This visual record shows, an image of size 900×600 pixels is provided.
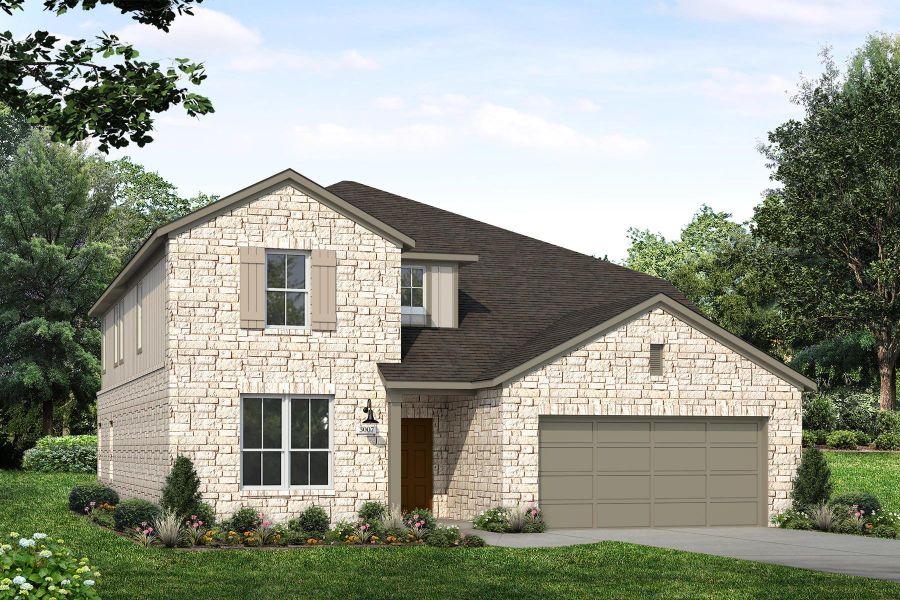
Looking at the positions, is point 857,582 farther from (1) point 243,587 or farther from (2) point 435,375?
(2) point 435,375

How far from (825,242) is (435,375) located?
87.3 ft

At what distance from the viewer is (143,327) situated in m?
27.1

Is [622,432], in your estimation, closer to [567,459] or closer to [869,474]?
[567,459]

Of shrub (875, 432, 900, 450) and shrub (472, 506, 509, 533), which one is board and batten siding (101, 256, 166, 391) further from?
shrub (875, 432, 900, 450)

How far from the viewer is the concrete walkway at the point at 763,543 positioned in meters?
A: 18.0

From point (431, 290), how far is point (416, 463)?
389 centimetres

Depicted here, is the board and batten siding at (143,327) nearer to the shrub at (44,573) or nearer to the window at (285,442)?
the window at (285,442)

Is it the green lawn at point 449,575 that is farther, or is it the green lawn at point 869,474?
the green lawn at point 869,474

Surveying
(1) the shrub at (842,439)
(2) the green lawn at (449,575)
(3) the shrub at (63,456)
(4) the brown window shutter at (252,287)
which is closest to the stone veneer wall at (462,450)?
(4) the brown window shutter at (252,287)

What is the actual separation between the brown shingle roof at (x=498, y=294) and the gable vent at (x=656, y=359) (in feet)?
3.28

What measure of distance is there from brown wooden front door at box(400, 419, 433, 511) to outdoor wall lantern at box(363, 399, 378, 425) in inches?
77.3

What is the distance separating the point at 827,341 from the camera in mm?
51969

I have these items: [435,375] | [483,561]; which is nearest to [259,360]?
[435,375]

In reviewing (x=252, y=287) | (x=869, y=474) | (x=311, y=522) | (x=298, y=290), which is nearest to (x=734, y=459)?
(x=311, y=522)
